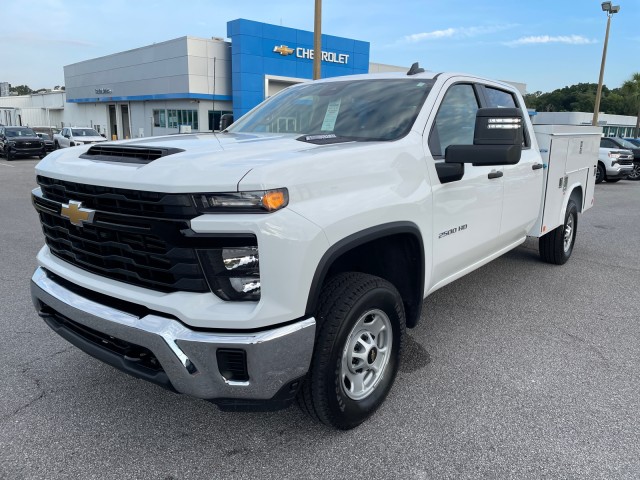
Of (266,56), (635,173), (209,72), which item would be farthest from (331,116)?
(209,72)

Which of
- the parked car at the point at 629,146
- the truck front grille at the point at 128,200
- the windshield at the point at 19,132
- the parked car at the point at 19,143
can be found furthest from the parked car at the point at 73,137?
the truck front grille at the point at 128,200

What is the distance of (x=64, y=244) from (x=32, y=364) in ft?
4.03

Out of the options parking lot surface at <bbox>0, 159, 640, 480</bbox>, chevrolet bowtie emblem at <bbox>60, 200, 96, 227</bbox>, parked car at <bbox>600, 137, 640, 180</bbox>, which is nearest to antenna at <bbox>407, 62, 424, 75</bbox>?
parking lot surface at <bbox>0, 159, 640, 480</bbox>

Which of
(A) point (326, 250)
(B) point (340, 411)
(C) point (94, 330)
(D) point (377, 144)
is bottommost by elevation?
(B) point (340, 411)

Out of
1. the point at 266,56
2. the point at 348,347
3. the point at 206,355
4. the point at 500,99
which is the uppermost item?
the point at 266,56

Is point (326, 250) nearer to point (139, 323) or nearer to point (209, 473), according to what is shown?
point (139, 323)

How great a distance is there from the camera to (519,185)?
4.36m

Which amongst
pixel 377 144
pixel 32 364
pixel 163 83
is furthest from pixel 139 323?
pixel 163 83

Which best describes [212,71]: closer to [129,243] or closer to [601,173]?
[601,173]

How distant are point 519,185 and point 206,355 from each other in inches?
128

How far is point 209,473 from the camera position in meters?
2.47

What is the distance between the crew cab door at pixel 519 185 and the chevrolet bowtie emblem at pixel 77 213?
120 inches

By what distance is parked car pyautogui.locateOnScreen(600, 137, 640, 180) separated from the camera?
19234 mm

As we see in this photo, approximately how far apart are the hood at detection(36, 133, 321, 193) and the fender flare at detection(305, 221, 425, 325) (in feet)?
1.60
